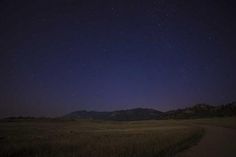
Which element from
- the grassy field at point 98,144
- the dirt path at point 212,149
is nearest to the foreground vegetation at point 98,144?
the grassy field at point 98,144

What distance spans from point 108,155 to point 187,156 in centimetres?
377

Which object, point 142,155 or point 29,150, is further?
point 29,150

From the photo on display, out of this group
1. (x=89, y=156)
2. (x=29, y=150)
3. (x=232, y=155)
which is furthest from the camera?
(x=29, y=150)

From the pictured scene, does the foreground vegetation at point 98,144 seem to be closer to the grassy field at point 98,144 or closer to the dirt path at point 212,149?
the grassy field at point 98,144

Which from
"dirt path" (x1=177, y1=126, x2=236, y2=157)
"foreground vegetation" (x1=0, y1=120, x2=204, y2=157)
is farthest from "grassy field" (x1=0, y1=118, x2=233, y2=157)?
"dirt path" (x1=177, y1=126, x2=236, y2=157)

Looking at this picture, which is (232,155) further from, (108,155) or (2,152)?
(2,152)

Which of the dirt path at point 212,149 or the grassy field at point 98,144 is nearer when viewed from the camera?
the dirt path at point 212,149

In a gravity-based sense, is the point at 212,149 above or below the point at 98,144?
below

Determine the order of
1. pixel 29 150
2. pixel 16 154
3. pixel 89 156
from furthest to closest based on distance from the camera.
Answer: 1. pixel 29 150
2. pixel 16 154
3. pixel 89 156

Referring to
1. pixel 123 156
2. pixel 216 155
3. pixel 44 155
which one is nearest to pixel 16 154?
pixel 44 155

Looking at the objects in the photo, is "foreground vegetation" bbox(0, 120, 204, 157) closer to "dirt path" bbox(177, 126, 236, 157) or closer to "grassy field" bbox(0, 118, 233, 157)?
"grassy field" bbox(0, 118, 233, 157)

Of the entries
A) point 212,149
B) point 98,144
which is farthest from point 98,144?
point 212,149

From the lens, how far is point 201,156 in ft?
45.5

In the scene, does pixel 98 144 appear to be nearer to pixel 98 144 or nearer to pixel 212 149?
pixel 98 144
